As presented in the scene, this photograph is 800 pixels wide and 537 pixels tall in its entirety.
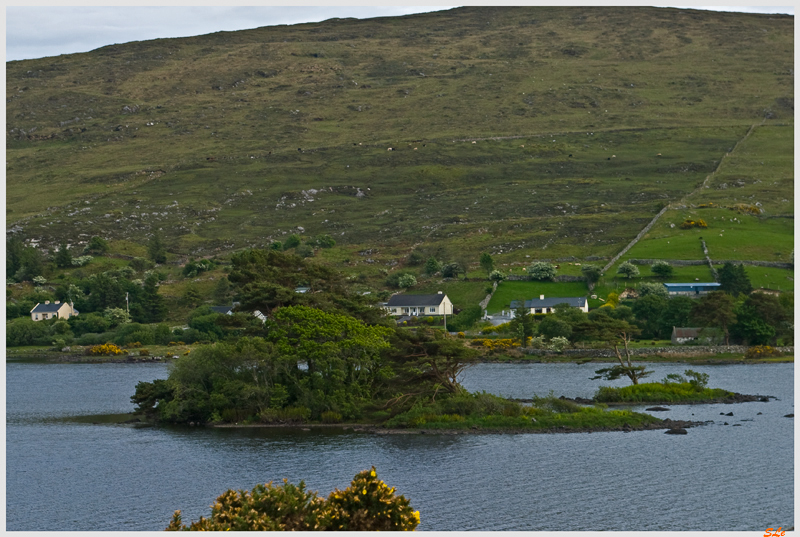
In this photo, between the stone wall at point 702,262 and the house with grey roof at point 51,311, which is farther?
the house with grey roof at point 51,311

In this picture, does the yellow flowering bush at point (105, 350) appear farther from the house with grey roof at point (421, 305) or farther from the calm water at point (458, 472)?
the calm water at point (458, 472)

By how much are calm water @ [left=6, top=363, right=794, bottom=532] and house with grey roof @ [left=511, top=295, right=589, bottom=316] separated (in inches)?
1703

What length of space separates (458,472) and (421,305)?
66.9 metres

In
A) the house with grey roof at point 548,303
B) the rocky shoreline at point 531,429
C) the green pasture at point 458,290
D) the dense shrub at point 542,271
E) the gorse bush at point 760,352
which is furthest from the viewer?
the dense shrub at point 542,271

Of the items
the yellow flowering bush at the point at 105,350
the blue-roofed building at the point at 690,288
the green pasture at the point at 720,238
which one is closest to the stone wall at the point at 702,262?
the green pasture at the point at 720,238

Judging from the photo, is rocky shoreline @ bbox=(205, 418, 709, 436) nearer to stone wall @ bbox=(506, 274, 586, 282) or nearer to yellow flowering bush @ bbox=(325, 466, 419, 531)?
yellow flowering bush @ bbox=(325, 466, 419, 531)

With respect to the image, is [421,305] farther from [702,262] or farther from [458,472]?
[458,472]

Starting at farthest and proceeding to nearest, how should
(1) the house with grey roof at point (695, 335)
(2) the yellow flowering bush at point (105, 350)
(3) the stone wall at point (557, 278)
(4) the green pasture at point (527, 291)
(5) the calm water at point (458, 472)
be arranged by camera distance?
1. (3) the stone wall at point (557, 278)
2. (4) the green pasture at point (527, 291)
3. (2) the yellow flowering bush at point (105, 350)
4. (1) the house with grey roof at point (695, 335)
5. (5) the calm water at point (458, 472)

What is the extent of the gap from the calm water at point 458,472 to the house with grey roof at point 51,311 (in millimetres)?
61018

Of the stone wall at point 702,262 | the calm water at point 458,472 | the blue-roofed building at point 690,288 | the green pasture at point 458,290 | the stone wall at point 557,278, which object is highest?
the stone wall at point 702,262

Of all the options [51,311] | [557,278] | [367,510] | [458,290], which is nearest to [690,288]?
[557,278]

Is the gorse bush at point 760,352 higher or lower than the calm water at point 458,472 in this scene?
higher

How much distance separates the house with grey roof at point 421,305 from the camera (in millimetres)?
105000

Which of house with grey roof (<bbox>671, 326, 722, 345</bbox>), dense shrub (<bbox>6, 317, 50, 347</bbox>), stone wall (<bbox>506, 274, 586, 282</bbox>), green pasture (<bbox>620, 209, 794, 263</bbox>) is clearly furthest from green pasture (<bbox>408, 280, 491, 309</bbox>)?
dense shrub (<bbox>6, 317, 50, 347</bbox>)
